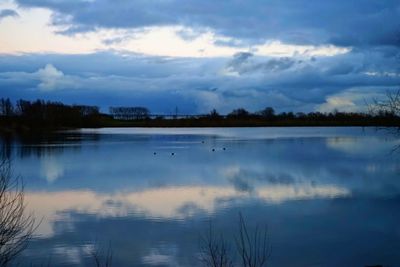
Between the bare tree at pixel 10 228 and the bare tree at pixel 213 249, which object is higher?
the bare tree at pixel 10 228

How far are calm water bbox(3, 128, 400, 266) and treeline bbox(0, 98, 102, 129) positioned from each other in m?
55.7

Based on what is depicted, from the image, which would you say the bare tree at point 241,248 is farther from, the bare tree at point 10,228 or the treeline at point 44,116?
the treeline at point 44,116

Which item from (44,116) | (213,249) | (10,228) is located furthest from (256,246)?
(44,116)

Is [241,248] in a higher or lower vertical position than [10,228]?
lower

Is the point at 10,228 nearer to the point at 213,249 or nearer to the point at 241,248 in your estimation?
the point at 213,249

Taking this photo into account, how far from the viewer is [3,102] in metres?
86.4

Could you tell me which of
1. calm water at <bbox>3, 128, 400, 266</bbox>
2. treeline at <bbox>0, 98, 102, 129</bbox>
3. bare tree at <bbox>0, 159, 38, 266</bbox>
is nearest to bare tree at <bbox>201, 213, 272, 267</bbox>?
calm water at <bbox>3, 128, 400, 266</bbox>

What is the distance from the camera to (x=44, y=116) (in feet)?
276

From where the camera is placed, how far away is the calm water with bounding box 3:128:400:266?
8.80m

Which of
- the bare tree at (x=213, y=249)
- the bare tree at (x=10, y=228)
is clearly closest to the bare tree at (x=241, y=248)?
the bare tree at (x=213, y=249)

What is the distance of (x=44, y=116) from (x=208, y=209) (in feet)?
249

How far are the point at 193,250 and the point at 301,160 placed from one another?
56.2ft

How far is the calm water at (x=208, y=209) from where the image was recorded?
880cm

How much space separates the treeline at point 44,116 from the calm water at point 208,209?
183 feet
